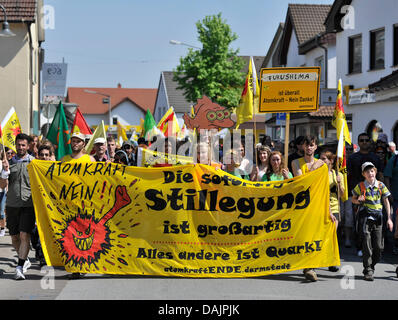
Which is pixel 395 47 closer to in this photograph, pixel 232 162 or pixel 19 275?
pixel 232 162

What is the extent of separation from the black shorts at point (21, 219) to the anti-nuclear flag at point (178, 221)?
10.4 inches

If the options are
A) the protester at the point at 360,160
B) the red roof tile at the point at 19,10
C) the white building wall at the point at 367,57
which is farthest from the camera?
the red roof tile at the point at 19,10

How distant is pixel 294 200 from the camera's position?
853 centimetres

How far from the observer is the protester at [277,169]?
29.8 feet

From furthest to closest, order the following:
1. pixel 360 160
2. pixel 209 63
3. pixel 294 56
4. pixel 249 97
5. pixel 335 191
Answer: pixel 209 63
pixel 294 56
pixel 360 160
pixel 249 97
pixel 335 191

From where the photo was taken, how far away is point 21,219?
28.4 feet

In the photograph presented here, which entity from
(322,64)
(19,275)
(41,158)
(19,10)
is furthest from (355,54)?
(19,275)

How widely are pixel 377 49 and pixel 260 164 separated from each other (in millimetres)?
15484

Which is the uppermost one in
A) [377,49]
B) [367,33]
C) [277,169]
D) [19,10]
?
[19,10]

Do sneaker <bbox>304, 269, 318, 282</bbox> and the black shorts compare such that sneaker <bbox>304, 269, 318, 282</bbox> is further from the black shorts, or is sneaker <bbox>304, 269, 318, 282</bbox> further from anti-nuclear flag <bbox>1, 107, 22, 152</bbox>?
anti-nuclear flag <bbox>1, 107, 22, 152</bbox>

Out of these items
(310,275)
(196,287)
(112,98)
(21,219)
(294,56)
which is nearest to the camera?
(196,287)

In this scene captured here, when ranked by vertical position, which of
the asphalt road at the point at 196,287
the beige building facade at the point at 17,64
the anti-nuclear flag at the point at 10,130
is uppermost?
the beige building facade at the point at 17,64

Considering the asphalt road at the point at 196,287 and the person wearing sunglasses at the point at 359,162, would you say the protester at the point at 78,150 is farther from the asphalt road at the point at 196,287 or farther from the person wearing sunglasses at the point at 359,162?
the person wearing sunglasses at the point at 359,162

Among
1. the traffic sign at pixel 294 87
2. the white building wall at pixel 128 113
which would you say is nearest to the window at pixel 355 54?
the traffic sign at pixel 294 87
